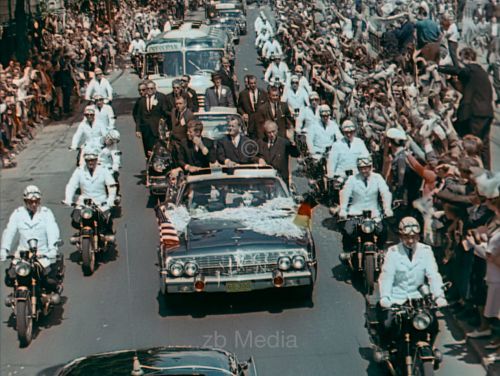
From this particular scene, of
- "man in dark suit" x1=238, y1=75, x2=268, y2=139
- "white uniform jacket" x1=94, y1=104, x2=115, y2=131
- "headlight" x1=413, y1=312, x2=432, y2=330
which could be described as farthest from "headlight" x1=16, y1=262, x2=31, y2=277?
"man in dark suit" x1=238, y1=75, x2=268, y2=139

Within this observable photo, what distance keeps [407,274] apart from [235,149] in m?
6.48

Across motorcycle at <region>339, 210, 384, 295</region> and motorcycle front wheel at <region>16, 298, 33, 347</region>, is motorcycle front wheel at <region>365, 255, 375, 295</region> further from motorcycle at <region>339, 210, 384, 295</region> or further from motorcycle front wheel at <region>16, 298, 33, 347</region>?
motorcycle front wheel at <region>16, 298, 33, 347</region>

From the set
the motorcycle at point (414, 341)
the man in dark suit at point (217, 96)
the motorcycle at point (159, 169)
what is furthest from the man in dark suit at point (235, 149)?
the motorcycle at point (414, 341)

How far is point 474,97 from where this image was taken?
54.4 feet

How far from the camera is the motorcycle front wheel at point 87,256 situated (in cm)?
1582

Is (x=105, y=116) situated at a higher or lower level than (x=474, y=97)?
lower

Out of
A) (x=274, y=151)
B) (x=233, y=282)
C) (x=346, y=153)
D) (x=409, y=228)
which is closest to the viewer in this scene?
(x=409, y=228)

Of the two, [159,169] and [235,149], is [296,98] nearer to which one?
[159,169]

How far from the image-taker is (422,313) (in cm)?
1045

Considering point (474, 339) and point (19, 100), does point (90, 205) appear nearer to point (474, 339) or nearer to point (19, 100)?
point (474, 339)

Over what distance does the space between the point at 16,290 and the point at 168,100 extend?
9055 mm

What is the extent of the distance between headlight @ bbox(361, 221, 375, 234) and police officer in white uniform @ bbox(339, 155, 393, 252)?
130mm

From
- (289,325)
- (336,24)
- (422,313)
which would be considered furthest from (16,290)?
(336,24)

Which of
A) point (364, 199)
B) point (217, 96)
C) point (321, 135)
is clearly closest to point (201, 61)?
point (217, 96)
